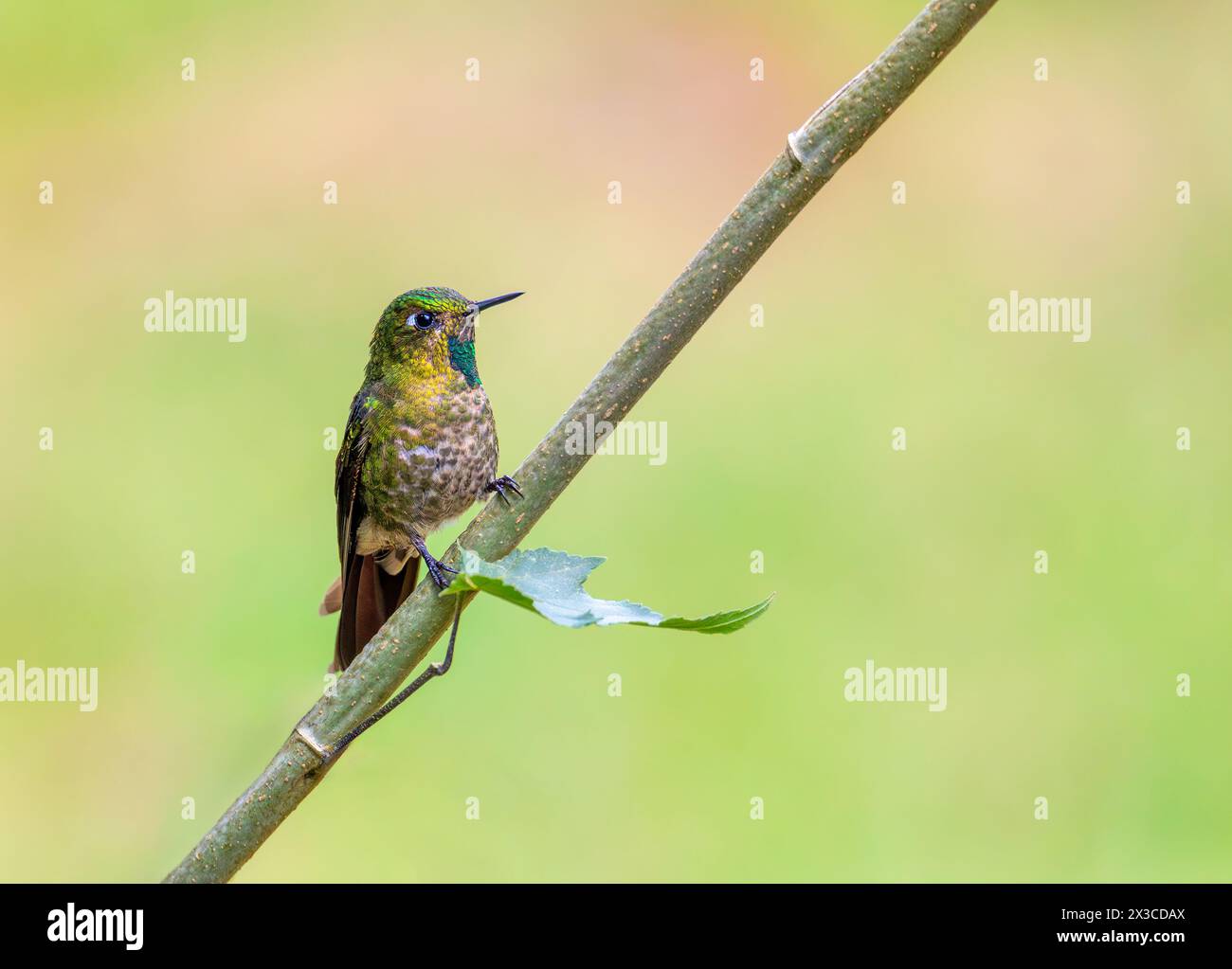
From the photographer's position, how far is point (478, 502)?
238 centimetres

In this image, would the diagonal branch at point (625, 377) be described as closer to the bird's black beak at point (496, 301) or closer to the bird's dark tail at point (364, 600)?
the bird's black beak at point (496, 301)

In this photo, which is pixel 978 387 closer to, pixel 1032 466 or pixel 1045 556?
pixel 1032 466

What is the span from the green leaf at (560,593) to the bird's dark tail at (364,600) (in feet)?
3.25

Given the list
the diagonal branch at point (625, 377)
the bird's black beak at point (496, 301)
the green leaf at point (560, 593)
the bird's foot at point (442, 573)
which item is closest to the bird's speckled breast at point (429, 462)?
the bird's black beak at point (496, 301)

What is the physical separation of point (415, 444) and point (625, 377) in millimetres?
1288

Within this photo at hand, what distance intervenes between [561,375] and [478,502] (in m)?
2.52

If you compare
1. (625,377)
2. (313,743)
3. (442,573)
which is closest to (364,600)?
(442,573)

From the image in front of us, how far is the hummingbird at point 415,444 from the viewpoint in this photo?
227 cm

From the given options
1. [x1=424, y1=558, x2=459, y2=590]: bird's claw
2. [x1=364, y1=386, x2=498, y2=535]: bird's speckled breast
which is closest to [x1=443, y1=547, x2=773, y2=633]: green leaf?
[x1=424, y1=558, x2=459, y2=590]: bird's claw

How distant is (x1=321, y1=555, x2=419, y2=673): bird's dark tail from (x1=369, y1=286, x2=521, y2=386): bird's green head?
1.19 feet

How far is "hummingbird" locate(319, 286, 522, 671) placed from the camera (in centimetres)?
227

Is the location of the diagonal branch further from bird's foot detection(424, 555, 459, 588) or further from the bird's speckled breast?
the bird's speckled breast

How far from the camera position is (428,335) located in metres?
2.29

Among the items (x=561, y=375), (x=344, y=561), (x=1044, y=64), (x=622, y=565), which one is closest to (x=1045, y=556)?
Answer: (x=622, y=565)
